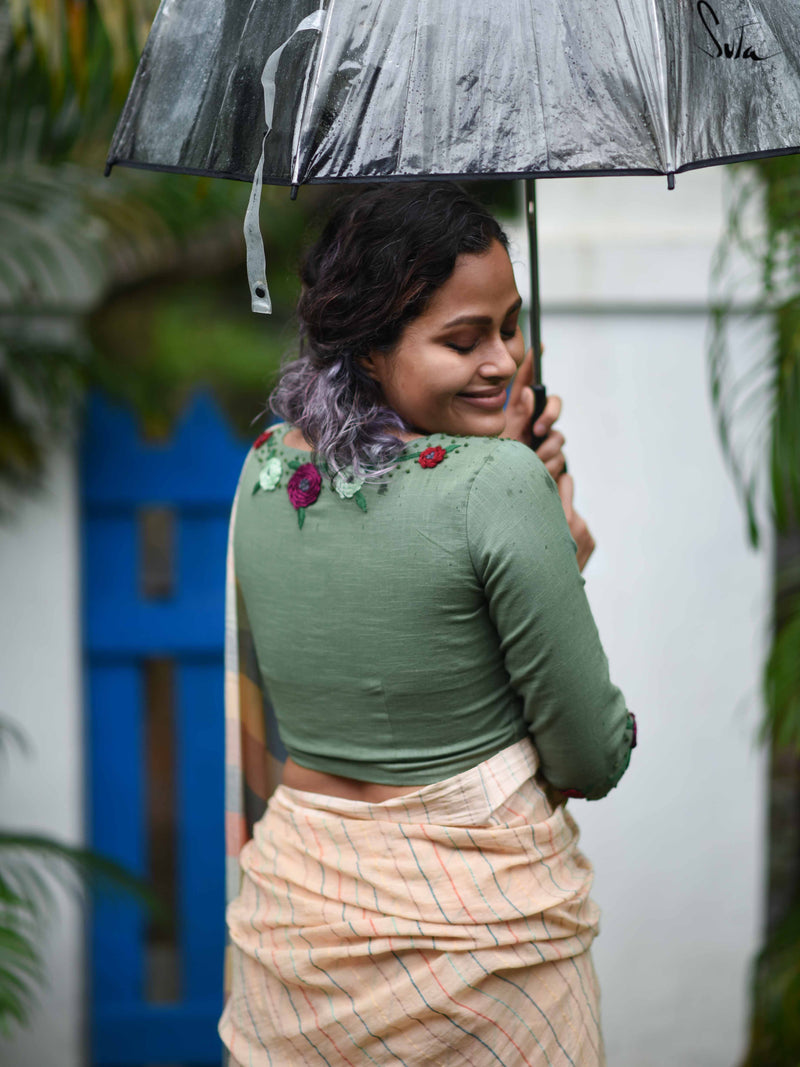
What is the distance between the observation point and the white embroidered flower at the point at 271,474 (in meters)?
1.48

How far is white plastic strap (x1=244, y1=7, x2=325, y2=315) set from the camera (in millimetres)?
1247

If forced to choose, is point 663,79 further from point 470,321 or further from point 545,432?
point 545,432

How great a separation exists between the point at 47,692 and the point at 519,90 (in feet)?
6.65

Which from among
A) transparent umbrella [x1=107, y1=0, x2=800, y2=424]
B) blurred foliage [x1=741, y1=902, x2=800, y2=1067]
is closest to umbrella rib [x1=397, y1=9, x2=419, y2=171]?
transparent umbrella [x1=107, y1=0, x2=800, y2=424]

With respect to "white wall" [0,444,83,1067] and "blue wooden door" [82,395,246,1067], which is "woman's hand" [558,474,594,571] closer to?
"blue wooden door" [82,395,246,1067]

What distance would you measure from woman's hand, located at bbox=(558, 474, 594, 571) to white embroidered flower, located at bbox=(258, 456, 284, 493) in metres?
0.39

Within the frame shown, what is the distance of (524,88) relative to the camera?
1222 mm

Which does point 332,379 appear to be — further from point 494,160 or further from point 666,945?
point 666,945

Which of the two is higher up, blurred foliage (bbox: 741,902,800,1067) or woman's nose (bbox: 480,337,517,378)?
woman's nose (bbox: 480,337,517,378)

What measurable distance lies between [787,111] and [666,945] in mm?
2050

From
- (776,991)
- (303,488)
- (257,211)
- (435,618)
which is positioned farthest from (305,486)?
(776,991)

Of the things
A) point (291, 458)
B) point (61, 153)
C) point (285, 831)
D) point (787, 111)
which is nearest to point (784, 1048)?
point (285, 831)

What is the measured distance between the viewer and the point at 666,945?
272cm

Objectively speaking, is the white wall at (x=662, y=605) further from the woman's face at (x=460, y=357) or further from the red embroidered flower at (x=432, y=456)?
the red embroidered flower at (x=432, y=456)
